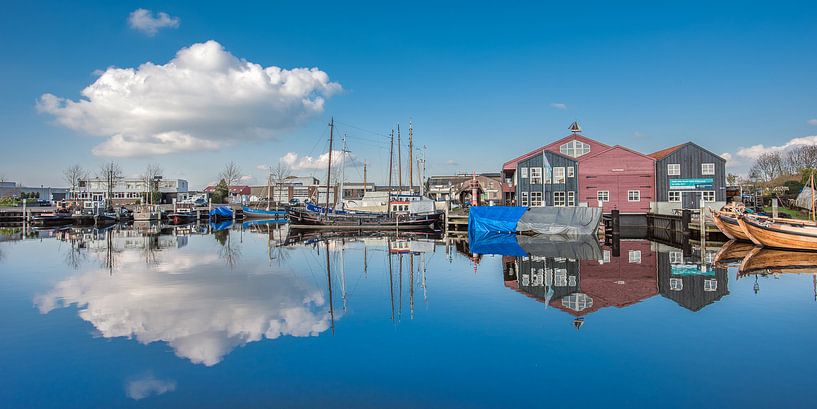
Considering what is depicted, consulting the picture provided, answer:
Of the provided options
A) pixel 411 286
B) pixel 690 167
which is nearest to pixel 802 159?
pixel 690 167

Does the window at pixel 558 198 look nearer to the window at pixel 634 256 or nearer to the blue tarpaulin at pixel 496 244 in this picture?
the blue tarpaulin at pixel 496 244

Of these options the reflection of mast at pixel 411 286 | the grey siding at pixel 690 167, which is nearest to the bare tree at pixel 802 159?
the grey siding at pixel 690 167

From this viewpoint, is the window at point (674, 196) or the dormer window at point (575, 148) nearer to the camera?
the window at point (674, 196)

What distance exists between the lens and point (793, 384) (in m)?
8.00

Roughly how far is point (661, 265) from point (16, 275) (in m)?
27.8

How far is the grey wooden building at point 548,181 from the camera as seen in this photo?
162ft

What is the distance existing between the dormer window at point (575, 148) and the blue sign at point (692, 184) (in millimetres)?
9801

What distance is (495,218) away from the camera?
40.8 meters

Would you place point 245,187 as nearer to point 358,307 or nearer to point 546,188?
point 546,188

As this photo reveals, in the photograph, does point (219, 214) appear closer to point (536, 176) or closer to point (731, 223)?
point (536, 176)

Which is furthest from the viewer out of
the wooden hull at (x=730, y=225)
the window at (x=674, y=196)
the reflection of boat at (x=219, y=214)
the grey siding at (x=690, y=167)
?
the reflection of boat at (x=219, y=214)

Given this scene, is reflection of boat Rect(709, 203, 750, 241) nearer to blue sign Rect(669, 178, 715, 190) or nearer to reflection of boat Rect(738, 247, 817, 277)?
reflection of boat Rect(738, 247, 817, 277)

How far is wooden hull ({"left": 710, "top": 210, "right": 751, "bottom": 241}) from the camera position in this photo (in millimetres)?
31448

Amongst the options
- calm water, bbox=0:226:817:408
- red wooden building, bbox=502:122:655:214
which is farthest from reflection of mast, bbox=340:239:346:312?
red wooden building, bbox=502:122:655:214
